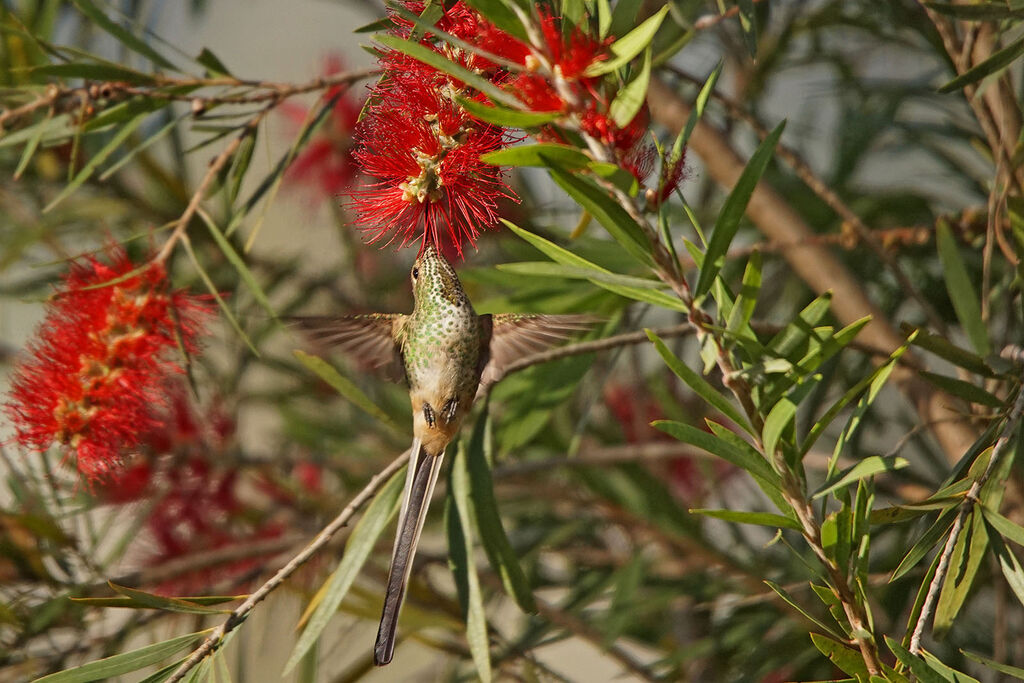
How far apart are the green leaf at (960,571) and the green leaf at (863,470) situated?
2.2 inches

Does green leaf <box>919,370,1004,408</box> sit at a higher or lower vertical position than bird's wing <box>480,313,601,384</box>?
lower

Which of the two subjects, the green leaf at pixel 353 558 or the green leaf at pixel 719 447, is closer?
the green leaf at pixel 719 447

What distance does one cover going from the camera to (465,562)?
0.63 metres

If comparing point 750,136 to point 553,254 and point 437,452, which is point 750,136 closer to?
point 437,452

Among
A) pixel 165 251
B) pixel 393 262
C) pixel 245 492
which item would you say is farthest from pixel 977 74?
pixel 245 492

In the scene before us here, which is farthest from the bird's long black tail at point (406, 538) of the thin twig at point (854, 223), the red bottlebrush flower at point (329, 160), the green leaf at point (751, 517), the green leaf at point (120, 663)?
the red bottlebrush flower at point (329, 160)

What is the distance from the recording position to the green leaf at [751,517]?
0.40 m

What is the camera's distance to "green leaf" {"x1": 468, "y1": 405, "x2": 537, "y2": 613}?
0.63 metres

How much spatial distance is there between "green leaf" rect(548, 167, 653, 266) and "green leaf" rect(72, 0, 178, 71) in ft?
1.40

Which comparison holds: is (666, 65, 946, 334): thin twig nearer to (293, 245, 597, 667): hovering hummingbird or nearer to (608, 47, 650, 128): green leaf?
(293, 245, 597, 667): hovering hummingbird

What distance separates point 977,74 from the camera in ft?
1.48

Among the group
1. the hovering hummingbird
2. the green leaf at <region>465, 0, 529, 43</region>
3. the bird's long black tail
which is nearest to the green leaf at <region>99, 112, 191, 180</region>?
the hovering hummingbird

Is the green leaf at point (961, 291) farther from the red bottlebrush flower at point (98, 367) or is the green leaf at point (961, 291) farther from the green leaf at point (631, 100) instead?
the red bottlebrush flower at point (98, 367)

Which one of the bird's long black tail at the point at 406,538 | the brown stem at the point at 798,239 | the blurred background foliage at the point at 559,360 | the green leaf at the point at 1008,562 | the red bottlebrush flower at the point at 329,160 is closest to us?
the green leaf at the point at 1008,562
